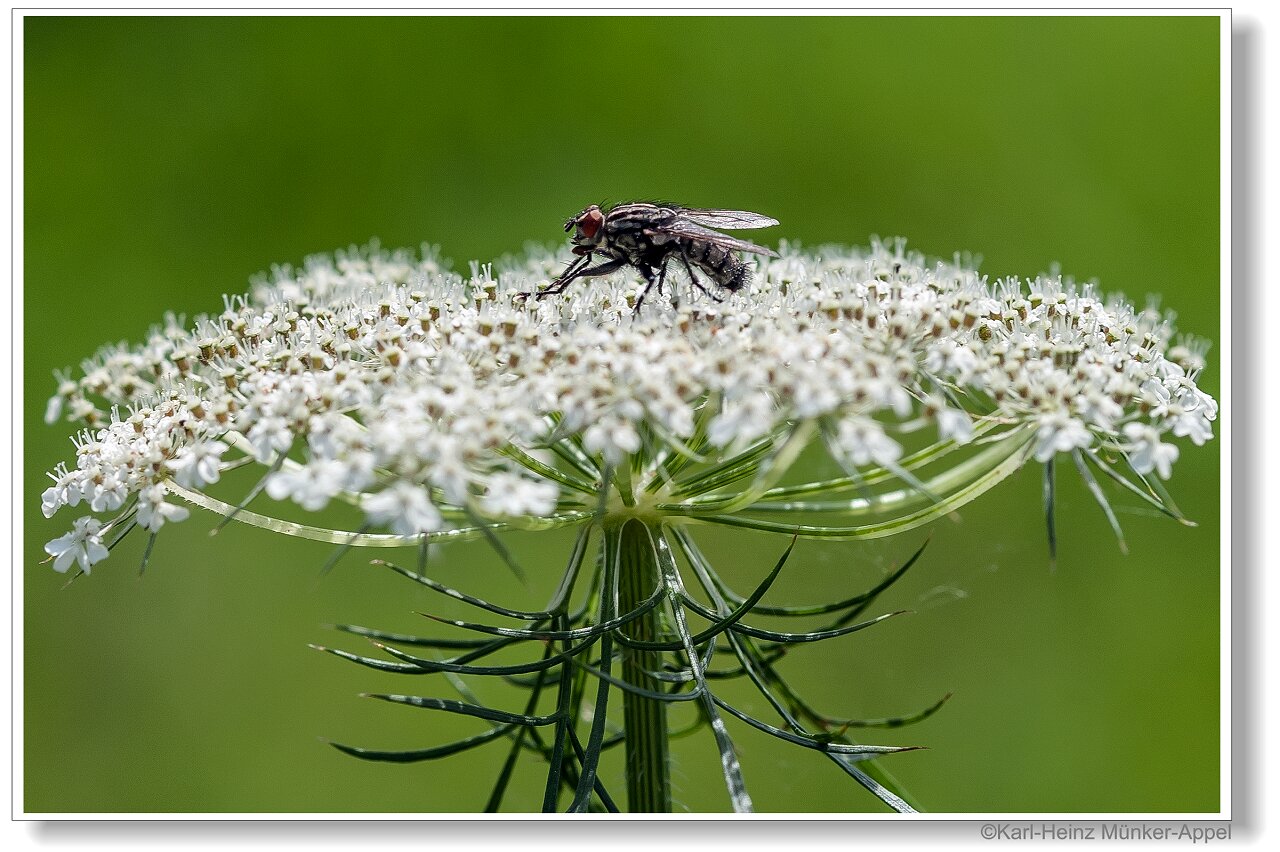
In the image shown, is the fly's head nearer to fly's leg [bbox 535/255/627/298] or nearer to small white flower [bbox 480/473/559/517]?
fly's leg [bbox 535/255/627/298]

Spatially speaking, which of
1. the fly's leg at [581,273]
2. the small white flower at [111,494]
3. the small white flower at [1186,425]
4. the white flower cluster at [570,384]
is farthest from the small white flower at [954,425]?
the small white flower at [111,494]

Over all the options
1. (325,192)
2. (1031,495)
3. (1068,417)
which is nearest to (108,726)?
(325,192)

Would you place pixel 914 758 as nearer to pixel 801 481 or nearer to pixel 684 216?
pixel 801 481

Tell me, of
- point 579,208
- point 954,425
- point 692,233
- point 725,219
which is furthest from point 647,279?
point 579,208

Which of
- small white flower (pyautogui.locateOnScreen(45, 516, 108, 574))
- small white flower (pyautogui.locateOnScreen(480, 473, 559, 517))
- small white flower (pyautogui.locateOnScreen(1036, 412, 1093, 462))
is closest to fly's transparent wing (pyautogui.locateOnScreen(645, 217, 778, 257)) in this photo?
small white flower (pyautogui.locateOnScreen(1036, 412, 1093, 462))

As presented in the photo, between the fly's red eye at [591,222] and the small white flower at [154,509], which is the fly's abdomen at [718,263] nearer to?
the fly's red eye at [591,222]

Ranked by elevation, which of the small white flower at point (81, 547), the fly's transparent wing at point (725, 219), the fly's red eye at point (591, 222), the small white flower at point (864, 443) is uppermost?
the fly's transparent wing at point (725, 219)
